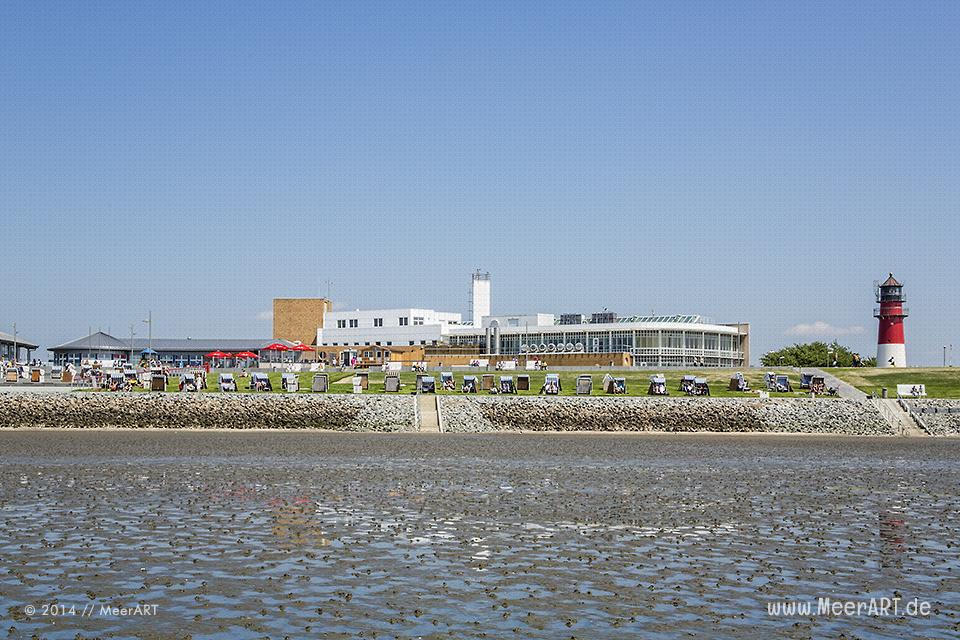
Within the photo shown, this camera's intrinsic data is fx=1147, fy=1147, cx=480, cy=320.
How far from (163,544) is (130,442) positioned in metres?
22.3

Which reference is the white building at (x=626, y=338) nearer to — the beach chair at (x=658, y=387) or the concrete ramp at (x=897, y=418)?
the beach chair at (x=658, y=387)

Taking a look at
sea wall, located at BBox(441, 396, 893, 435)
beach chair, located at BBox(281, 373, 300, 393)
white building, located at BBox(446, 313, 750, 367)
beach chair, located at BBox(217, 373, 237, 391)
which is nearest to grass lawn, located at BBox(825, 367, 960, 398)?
sea wall, located at BBox(441, 396, 893, 435)

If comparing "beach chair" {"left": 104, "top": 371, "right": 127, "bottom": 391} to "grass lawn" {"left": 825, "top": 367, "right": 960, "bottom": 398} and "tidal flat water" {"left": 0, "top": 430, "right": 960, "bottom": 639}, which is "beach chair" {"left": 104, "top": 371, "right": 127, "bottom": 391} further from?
"grass lawn" {"left": 825, "top": 367, "right": 960, "bottom": 398}

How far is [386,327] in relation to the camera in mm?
133625

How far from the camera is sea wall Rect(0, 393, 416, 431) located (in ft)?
150

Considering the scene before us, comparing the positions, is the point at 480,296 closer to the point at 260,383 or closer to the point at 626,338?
the point at 626,338

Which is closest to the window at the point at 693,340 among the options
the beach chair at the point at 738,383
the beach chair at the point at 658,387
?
the beach chair at the point at 738,383

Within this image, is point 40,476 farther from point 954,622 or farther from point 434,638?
point 954,622

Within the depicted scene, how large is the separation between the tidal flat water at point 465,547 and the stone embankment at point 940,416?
1575 centimetres

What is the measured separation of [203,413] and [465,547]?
103 feet

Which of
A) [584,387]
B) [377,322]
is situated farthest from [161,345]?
[584,387]

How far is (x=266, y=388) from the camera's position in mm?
54469

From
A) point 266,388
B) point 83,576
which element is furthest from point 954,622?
point 266,388

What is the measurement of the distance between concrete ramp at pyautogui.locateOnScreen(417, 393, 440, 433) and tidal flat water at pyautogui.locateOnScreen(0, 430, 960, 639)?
13586mm
